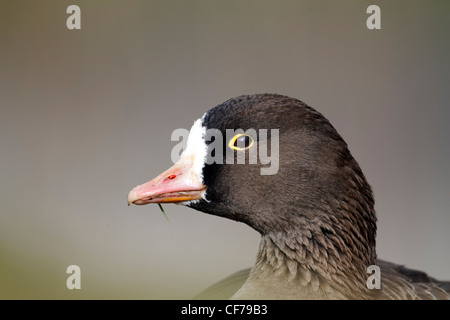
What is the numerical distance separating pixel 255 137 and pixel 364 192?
0.46 meters

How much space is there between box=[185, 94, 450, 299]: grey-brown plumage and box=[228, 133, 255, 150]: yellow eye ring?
0.12 ft

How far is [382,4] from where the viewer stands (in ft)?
12.0

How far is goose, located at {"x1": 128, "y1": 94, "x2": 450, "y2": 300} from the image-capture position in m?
2.03

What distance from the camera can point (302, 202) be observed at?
2.05 meters

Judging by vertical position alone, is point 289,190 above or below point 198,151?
below

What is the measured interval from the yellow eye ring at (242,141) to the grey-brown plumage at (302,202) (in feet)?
0.12

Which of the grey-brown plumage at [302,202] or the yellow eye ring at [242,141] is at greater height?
the yellow eye ring at [242,141]

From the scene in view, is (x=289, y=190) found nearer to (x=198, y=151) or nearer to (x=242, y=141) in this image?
(x=242, y=141)

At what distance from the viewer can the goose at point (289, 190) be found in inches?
80.0

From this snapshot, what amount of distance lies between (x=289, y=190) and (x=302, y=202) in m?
0.06

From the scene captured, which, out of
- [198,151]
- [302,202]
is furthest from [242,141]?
[302,202]

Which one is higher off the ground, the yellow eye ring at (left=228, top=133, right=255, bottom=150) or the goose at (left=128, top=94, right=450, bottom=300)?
the yellow eye ring at (left=228, top=133, right=255, bottom=150)

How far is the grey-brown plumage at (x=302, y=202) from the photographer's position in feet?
6.67
